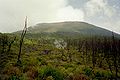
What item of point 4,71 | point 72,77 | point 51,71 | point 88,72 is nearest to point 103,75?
point 88,72

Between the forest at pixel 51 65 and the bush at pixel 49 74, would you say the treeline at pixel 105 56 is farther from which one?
the bush at pixel 49 74

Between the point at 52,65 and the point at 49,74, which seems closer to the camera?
the point at 49,74

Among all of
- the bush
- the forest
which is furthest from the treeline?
the bush

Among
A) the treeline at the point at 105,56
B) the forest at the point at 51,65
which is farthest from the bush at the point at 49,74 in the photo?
the treeline at the point at 105,56


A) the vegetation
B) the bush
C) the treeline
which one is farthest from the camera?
the treeline

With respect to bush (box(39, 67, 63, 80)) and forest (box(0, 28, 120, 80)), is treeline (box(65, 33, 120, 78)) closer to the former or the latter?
forest (box(0, 28, 120, 80))

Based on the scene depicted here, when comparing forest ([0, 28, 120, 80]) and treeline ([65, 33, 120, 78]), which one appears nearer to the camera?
forest ([0, 28, 120, 80])

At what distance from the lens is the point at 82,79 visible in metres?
→ 28.2

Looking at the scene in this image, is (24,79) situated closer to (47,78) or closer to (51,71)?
(47,78)

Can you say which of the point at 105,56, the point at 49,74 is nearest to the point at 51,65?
the point at 49,74

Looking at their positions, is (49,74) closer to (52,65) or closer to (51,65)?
(51,65)

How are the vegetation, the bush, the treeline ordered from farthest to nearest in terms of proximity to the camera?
the treeline
the vegetation
the bush

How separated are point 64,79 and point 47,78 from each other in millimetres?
3075

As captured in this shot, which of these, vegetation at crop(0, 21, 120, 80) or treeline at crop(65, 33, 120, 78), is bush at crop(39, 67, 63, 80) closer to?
vegetation at crop(0, 21, 120, 80)
